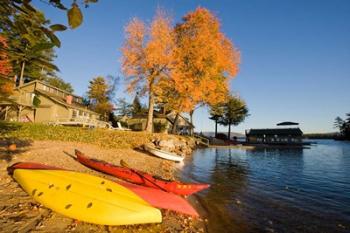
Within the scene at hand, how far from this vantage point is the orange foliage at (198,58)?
98.2ft

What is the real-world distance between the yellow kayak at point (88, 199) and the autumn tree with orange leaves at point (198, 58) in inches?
872

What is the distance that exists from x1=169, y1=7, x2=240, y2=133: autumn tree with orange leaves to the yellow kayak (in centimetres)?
2214

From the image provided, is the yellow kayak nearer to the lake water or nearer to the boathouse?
the lake water

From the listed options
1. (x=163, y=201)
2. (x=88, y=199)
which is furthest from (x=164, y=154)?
(x=88, y=199)

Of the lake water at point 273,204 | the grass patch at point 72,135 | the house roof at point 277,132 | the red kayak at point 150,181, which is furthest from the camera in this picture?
the house roof at point 277,132

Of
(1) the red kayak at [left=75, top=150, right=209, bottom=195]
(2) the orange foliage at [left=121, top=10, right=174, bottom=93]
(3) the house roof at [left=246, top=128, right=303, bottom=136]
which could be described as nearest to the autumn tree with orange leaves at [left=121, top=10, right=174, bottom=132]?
(2) the orange foliage at [left=121, top=10, right=174, bottom=93]

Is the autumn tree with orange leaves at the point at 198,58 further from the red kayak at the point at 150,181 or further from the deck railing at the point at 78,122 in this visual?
the red kayak at the point at 150,181

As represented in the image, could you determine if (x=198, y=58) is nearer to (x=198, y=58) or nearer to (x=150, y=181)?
(x=198, y=58)

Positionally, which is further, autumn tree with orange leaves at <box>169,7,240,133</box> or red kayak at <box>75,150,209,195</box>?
autumn tree with orange leaves at <box>169,7,240,133</box>

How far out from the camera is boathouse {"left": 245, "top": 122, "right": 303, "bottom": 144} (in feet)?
207

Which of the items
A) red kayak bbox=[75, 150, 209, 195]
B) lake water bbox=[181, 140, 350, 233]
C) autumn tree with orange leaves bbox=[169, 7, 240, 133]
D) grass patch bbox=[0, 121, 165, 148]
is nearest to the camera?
lake water bbox=[181, 140, 350, 233]

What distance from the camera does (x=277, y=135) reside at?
6525 cm

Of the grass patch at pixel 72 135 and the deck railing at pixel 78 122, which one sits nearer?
the grass patch at pixel 72 135

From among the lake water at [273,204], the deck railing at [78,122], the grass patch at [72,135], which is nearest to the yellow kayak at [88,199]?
the lake water at [273,204]
